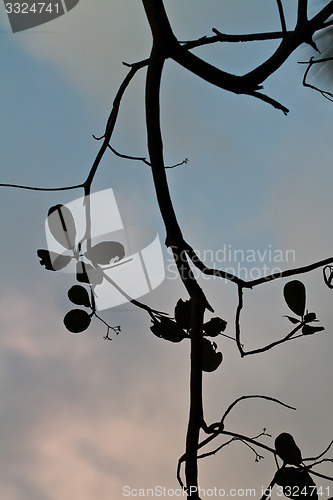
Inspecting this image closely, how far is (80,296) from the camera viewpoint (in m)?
1.40

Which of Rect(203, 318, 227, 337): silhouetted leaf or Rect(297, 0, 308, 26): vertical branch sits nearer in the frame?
Rect(297, 0, 308, 26): vertical branch

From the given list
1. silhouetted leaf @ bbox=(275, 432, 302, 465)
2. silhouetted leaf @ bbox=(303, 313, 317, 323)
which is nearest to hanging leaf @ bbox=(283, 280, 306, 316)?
silhouetted leaf @ bbox=(303, 313, 317, 323)

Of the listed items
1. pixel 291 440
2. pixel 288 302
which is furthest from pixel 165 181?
pixel 291 440

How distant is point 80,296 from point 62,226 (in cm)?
23

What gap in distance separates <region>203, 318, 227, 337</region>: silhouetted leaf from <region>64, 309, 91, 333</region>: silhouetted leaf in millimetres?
390

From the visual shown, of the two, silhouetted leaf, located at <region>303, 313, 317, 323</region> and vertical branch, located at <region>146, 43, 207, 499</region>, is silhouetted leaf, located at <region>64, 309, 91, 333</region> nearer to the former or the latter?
vertical branch, located at <region>146, 43, 207, 499</region>

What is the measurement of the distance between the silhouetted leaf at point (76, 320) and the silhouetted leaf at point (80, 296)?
31 mm

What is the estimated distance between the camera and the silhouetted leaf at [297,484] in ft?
3.87

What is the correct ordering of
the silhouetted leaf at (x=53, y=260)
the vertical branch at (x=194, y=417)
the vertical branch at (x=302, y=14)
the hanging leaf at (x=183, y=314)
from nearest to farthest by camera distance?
the vertical branch at (x=194, y=417)
the vertical branch at (x=302, y=14)
the hanging leaf at (x=183, y=314)
the silhouetted leaf at (x=53, y=260)

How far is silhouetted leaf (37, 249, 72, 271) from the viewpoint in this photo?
4.45ft

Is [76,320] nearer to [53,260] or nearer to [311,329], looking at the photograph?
[53,260]

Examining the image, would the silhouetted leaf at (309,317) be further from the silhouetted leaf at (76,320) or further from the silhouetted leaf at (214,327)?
the silhouetted leaf at (76,320)

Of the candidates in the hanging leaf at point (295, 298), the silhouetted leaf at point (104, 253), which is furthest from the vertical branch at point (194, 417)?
the silhouetted leaf at point (104, 253)

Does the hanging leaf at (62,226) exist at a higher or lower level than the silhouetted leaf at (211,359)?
higher
